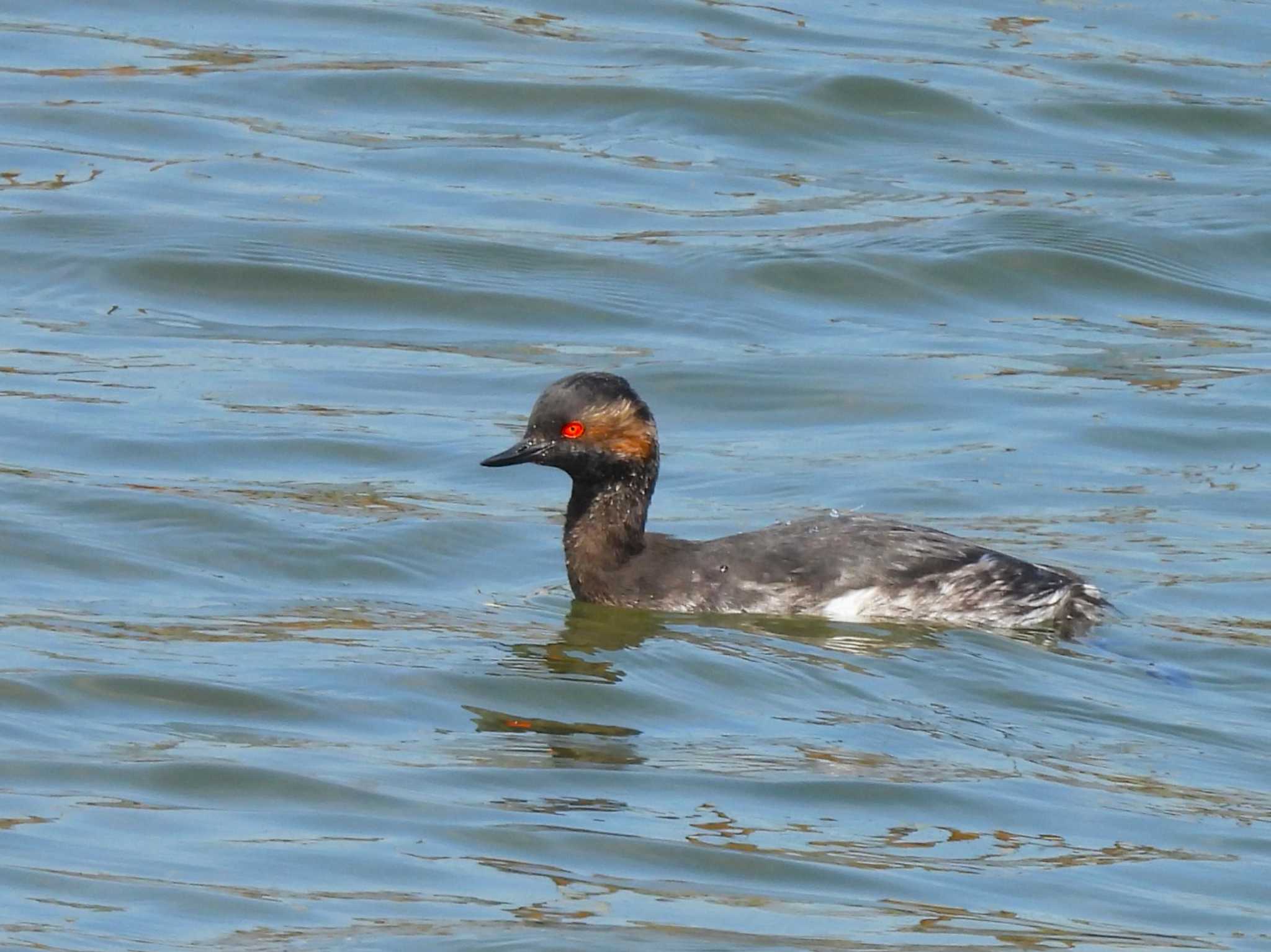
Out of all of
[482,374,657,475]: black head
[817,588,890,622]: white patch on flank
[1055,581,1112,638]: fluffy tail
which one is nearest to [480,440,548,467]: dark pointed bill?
[482,374,657,475]: black head

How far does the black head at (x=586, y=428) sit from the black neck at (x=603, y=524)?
0.06 metres

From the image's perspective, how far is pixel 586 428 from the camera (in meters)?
9.58

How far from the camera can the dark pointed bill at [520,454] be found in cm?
940

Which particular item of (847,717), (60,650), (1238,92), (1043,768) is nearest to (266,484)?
(60,650)

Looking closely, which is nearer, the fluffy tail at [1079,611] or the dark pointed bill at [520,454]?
the fluffy tail at [1079,611]

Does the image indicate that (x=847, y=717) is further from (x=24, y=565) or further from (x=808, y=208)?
(x=808, y=208)

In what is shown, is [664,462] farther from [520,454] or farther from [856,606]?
[856,606]

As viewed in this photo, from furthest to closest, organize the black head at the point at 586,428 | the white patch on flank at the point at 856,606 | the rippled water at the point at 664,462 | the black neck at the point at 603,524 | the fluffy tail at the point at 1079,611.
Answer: the black neck at the point at 603,524 < the black head at the point at 586,428 < the white patch on flank at the point at 856,606 < the fluffy tail at the point at 1079,611 < the rippled water at the point at 664,462

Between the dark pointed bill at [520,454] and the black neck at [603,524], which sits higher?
the dark pointed bill at [520,454]

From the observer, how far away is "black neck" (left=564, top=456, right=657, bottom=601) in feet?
31.6

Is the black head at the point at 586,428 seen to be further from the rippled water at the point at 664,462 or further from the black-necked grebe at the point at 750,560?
the rippled water at the point at 664,462

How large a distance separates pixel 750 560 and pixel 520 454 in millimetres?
924

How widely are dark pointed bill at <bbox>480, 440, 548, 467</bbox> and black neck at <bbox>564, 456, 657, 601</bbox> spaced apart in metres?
0.26

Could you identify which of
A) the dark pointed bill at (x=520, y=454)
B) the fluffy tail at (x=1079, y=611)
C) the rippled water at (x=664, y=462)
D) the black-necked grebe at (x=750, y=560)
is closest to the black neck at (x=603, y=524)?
the black-necked grebe at (x=750, y=560)
